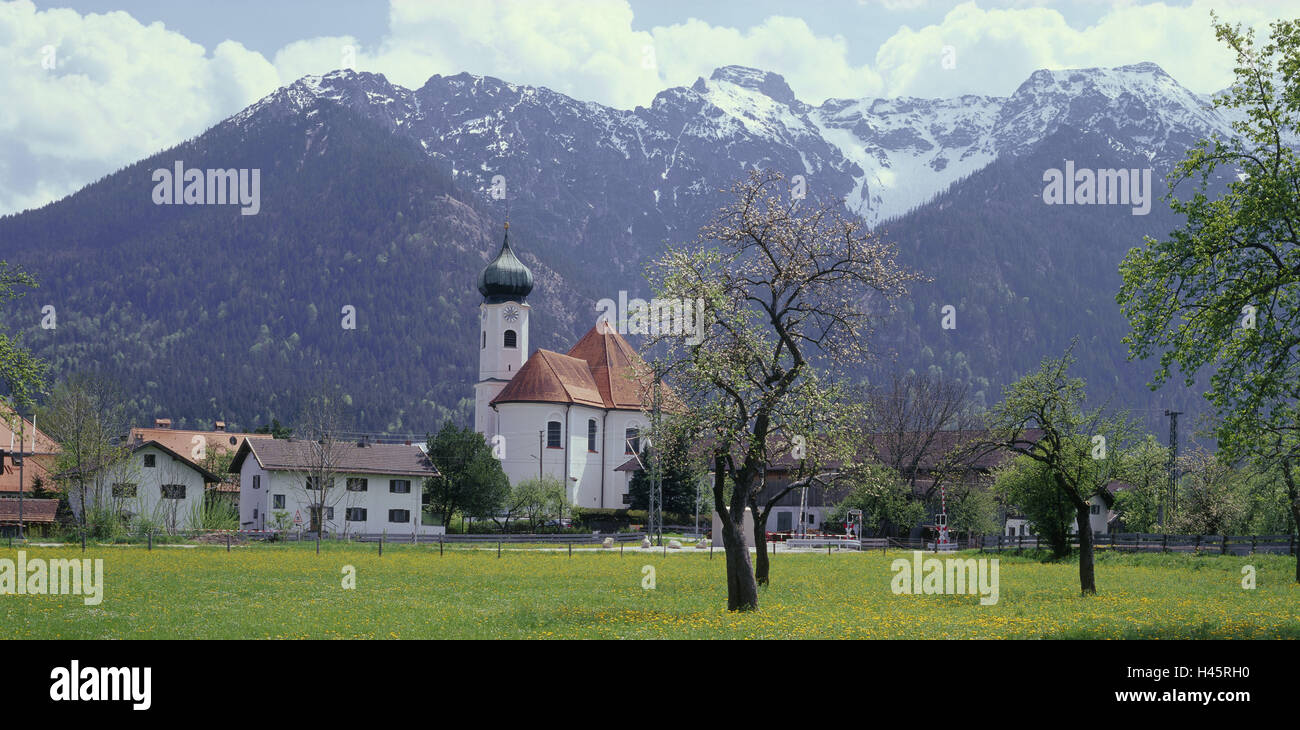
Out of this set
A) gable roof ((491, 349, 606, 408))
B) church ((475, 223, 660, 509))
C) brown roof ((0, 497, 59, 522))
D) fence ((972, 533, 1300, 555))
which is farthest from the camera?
gable roof ((491, 349, 606, 408))

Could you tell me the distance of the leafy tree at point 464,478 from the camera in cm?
8556

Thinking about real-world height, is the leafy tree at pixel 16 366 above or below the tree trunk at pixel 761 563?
above

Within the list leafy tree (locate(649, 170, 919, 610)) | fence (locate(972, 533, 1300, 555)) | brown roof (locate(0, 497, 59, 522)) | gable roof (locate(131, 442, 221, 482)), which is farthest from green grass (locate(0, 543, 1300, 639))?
gable roof (locate(131, 442, 221, 482))

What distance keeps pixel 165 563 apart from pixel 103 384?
139ft

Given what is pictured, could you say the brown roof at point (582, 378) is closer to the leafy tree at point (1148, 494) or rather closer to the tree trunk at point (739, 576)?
the leafy tree at point (1148, 494)

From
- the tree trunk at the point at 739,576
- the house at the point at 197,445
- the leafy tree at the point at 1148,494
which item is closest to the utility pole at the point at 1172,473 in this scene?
the leafy tree at the point at 1148,494

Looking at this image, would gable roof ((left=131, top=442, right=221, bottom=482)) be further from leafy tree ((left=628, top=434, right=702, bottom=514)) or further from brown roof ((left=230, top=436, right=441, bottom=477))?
leafy tree ((left=628, top=434, right=702, bottom=514))

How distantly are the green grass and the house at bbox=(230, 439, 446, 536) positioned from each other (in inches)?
1236

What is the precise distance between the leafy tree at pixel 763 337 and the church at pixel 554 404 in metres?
70.2

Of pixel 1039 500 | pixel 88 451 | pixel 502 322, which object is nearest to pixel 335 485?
pixel 88 451

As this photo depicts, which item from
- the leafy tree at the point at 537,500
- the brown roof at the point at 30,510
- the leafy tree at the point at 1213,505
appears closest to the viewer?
the leafy tree at the point at 1213,505

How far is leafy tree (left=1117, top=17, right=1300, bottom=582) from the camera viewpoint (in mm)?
21453

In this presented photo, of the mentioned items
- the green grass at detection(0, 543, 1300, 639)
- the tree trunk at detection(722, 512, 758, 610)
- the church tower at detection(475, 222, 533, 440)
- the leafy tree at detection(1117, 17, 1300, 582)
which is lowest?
the green grass at detection(0, 543, 1300, 639)
